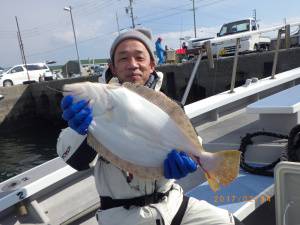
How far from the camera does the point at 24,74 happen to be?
99.0 ft

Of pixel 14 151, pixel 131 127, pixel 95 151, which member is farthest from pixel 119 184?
pixel 14 151

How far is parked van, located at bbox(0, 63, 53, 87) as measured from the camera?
2903 centimetres

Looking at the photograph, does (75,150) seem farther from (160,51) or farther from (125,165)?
(160,51)

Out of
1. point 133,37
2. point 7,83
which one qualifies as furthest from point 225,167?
point 7,83

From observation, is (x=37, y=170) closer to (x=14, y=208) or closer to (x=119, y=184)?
(x=14, y=208)

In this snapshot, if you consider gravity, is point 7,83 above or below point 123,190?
below

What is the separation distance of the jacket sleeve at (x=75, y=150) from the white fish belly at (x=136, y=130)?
209mm

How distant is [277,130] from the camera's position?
12.8 feet

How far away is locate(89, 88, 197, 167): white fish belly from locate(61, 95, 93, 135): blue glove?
0.13 ft

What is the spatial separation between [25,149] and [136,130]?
19.1 m

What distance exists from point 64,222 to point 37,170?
55cm

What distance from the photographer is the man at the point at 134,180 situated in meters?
2.04
